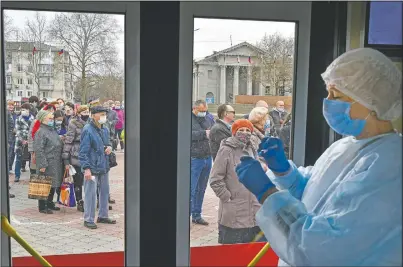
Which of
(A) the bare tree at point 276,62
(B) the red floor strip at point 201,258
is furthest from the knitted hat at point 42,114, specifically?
(A) the bare tree at point 276,62

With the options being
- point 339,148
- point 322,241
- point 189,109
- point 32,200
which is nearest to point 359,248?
point 322,241

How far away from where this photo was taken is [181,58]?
1967 mm

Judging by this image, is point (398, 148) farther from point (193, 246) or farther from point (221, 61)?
point (193, 246)

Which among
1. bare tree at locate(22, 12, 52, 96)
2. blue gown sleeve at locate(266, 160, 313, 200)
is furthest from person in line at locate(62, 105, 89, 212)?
blue gown sleeve at locate(266, 160, 313, 200)

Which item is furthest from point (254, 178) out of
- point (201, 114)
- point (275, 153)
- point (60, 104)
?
point (60, 104)

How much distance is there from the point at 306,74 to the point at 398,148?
140cm

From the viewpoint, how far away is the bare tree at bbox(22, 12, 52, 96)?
190cm

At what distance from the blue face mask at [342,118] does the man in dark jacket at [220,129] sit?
1.06m

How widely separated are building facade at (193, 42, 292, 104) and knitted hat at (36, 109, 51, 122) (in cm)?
72

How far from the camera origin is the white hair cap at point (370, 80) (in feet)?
3.02

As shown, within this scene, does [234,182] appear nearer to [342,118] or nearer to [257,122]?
[257,122]

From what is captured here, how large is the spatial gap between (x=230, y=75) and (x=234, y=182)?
55 cm

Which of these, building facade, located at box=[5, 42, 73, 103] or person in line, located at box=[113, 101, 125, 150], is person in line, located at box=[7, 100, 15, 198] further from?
person in line, located at box=[113, 101, 125, 150]

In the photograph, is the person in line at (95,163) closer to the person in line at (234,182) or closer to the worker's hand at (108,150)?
the worker's hand at (108,150)
